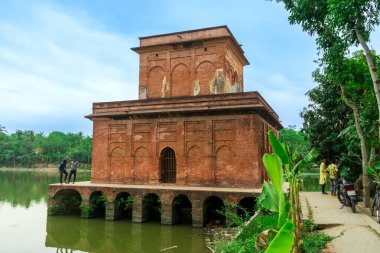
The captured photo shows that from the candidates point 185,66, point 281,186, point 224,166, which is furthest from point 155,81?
point 281,186

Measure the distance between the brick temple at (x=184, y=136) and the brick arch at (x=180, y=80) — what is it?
0.06 meters

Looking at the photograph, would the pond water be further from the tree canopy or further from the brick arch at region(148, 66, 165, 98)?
the tree canopy

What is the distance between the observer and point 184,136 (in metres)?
17.7

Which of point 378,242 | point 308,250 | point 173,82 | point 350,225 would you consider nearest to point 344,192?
point 350,225

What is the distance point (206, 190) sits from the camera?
1460cm

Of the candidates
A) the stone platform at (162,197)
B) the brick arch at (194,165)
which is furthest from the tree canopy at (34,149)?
the brick arch at (194,165)

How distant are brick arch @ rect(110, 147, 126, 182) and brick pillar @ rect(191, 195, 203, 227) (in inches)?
228

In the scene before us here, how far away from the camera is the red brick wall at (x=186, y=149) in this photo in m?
16.4

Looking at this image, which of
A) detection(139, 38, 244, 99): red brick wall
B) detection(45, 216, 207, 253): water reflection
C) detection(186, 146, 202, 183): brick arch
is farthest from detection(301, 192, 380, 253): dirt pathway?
detection(139, 38, 244, 99): red brick wall

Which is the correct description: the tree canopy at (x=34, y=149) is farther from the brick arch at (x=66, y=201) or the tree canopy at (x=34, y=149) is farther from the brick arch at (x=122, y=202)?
the brick arch at (x=122, y=202)

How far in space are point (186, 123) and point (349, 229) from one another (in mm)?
11057

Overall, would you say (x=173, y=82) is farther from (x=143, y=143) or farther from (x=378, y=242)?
(x=378, y=242)

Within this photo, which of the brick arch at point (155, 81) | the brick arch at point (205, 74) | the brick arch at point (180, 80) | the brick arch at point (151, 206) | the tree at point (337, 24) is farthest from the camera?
the brick arch at point (155, 81)

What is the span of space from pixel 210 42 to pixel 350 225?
15230mm
